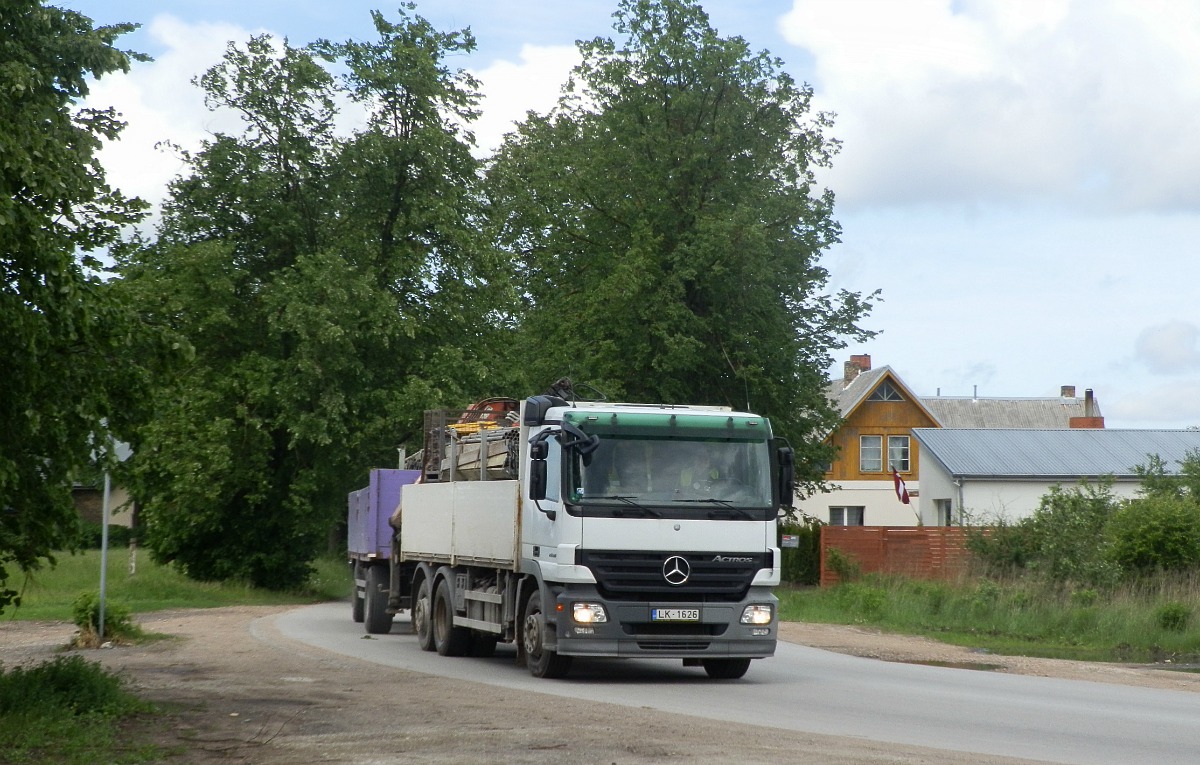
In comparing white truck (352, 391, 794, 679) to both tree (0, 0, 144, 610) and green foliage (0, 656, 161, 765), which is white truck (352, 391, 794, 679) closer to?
green foliage (0, 656, 161, 765)

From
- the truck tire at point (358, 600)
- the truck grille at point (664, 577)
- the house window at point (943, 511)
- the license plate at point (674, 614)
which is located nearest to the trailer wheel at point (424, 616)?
the truck tire at point (358, 600)

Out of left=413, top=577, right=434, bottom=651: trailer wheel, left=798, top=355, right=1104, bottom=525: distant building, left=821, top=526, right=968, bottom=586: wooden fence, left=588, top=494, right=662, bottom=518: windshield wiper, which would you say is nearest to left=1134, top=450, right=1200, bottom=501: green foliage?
left=821, top=526, right=968, bottom=586: wooden fence

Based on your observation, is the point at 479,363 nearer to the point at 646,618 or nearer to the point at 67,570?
the point at 67,570

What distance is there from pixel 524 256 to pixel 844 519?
2962cm

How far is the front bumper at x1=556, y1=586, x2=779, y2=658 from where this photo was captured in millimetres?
15016

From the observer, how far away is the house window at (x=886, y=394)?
229 ft

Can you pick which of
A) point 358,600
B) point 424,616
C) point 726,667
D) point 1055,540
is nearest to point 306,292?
point 358,600

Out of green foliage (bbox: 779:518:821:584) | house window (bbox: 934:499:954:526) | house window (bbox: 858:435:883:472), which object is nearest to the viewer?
green foliage (bbox: 779:518:821:584)

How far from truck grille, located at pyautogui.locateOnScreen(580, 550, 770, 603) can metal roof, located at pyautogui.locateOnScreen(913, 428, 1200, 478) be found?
38271mm

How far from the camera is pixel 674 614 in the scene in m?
15.2

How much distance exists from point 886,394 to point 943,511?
16007mm

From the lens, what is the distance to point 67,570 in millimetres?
35094

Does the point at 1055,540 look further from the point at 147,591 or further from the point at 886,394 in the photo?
the point at 886,394

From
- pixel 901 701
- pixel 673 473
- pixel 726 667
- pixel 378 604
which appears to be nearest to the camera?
pixel 901 701
